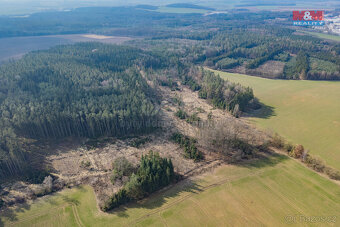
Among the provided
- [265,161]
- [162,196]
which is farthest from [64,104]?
[265,161]

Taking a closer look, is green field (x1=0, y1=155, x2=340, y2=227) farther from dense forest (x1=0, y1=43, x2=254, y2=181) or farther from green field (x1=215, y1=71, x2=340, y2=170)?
green field (x1=215, y1=71, x2=340, y2=170)

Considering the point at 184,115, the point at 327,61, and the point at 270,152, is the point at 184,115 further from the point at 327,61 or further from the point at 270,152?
the point at 327,61

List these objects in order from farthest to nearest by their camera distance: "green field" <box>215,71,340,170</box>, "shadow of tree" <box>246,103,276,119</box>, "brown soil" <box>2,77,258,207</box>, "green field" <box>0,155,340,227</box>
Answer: "shadow of tree" <box>246,103,276,119</box> → "green field" <box>215,71,340,170</box> → "brown soil" <box>2,77,258,207</box> → "green field" <box>0,155,340,227</box>

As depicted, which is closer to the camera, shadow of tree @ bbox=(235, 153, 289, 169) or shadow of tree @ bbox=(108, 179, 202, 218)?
shadow of tree @ bbox=(108, 179, 202, 218)

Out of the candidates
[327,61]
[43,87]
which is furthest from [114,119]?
[327,61]

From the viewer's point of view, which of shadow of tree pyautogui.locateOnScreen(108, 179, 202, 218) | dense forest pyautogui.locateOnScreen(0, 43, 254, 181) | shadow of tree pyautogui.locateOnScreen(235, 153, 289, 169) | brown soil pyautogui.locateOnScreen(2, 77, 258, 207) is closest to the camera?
shadow of tree pyautogui.locateOnScreen(108, 179, 202, 218)

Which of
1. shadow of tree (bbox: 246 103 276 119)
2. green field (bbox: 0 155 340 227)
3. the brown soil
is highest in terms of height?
shadow of tree (bbox: 246 103 276 119)

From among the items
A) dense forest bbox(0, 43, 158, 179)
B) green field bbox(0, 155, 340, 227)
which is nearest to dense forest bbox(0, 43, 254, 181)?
dense forest bbox(0, 43, 158, 179)

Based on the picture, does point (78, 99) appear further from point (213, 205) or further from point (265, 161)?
point (265, 161)

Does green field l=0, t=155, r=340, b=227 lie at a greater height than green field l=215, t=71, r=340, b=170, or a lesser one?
lesser
